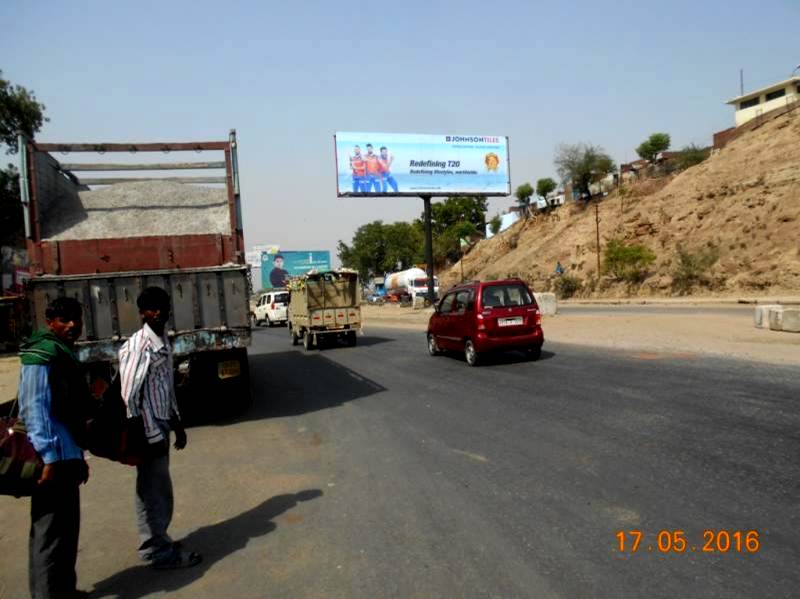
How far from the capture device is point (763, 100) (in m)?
65.8

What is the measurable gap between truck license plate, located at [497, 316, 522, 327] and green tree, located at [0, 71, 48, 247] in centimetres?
2959

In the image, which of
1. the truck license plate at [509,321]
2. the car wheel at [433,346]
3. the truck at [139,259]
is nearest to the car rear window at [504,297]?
the truck license plate at [509,321]

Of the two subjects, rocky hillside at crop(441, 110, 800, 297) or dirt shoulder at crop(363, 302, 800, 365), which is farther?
rocky hillside at crop(441, 110, 800, 297)

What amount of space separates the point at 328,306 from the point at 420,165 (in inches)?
783

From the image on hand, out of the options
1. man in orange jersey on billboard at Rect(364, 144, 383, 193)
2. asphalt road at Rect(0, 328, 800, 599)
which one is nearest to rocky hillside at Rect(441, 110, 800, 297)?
man in orange jersey on billboard at Rect(364, 144, 383, 193)

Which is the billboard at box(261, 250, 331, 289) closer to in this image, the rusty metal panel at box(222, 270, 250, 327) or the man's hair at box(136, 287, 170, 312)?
the rusty metal panel at box(222, 270, 250, 327)

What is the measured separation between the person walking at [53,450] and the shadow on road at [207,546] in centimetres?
31

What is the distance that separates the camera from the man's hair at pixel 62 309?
11.6 feet

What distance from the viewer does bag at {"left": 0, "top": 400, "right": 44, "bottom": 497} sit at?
3.21 metres

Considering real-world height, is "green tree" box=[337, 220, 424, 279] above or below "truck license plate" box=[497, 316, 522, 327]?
above

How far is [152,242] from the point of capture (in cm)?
844

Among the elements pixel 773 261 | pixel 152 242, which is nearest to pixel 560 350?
pixel 152 242

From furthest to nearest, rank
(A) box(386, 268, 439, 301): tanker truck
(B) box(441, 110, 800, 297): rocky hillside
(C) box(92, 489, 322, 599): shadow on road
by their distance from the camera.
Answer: (A) box(386, 268, 439, 301): tanker truck < (B) box(441, 110, 800, 297): rocky hillside < (C) box(92, 489, 322, 599): shadow on road

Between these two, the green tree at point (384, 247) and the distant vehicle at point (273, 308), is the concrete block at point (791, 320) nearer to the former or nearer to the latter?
the distant vehicle at point (273, 308)
